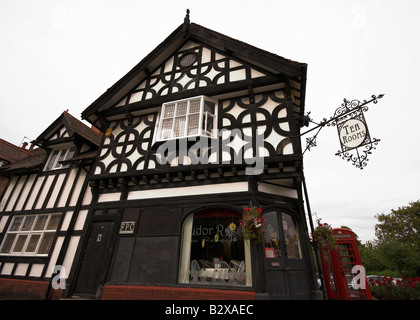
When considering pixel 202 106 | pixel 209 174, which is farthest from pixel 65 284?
pixel 202 106

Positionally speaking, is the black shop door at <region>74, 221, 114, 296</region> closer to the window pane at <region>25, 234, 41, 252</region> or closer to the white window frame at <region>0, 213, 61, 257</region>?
the white window frame at <region>0, 213, 61, 257</region>

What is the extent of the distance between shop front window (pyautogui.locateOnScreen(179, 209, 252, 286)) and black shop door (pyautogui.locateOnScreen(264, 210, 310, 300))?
2.20 ft

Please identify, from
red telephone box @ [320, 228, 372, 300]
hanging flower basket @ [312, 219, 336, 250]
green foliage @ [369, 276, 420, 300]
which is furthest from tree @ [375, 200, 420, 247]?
hanging flower basket @ [312, 219, 336, 250]

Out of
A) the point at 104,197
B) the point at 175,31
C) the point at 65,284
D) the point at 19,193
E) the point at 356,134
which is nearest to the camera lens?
the point at 356,134

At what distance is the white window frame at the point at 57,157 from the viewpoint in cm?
1187

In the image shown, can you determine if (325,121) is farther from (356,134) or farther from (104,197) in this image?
(104,197)

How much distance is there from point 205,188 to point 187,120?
9.85 ft

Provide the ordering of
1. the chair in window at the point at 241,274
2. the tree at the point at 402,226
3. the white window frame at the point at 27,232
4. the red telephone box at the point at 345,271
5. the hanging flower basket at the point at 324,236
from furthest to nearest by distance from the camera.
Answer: the tree at the point at 402,226
the white window frame at the point at 27,232
the red telephone box at the point at 345,271
the hanging flower basket at the point at 324,236
the chair in window at the point at 241,274

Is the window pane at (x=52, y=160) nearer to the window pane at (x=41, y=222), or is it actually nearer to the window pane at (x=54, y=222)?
the window pane at (x=41, y=222)

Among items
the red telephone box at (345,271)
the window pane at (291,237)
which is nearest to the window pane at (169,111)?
the window pane at (291,237)

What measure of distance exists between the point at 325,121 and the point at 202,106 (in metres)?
4.57

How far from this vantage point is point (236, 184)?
285 inches

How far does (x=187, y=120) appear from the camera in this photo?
866 centimetres
